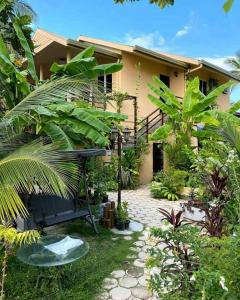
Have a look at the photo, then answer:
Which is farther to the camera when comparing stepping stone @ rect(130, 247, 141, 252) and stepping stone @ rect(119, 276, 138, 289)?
stepping stone @ rect(130, 247, 141, 252)

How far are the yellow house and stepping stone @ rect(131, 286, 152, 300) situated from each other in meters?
10.1

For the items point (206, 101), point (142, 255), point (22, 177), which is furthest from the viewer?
point (206, 101)

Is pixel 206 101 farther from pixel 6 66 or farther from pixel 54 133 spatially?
pixel 6 66

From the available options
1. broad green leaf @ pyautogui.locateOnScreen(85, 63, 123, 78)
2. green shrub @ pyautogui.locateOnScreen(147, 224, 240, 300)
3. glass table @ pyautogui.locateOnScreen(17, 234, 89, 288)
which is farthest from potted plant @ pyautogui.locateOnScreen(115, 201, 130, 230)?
green shrub @ pyautogui.locateOnScreen(147, 224, 240, 300)

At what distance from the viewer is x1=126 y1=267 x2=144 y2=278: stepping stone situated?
16.8ft

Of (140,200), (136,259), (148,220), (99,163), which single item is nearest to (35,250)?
(136,259)

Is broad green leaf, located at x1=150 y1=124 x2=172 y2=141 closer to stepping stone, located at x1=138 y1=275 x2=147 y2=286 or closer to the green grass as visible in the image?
the green grass

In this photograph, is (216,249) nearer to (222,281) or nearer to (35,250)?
(222,281)

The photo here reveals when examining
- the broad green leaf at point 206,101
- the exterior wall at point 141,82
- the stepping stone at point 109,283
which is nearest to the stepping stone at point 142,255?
the stepping stone at point 109,283

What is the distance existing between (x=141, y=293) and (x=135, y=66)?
43.5ft

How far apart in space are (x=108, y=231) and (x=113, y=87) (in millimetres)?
9810

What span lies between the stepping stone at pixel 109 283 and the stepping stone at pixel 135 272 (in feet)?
1.16

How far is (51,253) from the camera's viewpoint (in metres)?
4.56

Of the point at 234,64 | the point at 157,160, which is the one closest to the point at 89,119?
the point at 157,160
